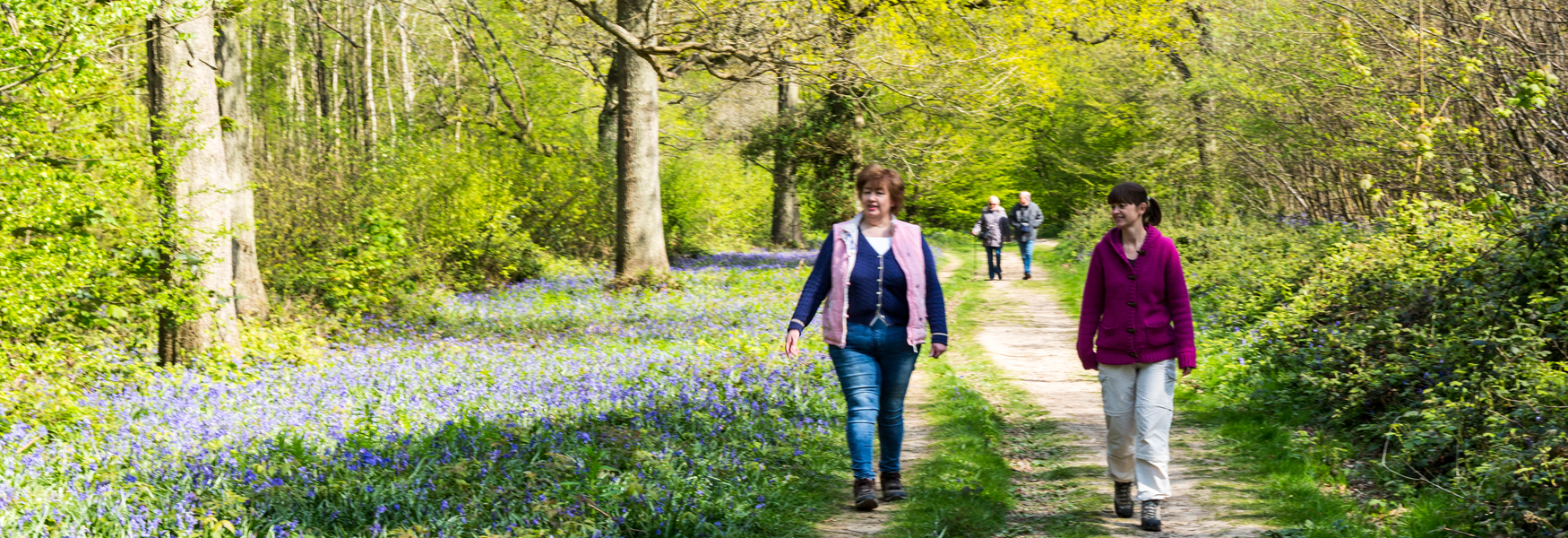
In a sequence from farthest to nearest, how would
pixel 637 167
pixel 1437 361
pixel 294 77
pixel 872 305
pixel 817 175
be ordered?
pixel 294 77 → pixel 817 175 → pixel 637 167 → pixel 1437 361 → pixel 872 305

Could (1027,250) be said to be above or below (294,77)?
below

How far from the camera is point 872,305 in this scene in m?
5.36

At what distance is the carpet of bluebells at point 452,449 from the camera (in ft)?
15.5

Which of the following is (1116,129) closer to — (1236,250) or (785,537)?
(1236,250)

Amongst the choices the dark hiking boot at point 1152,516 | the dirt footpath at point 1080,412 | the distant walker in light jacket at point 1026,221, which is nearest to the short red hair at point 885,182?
the dirt footpath at point 1080,412

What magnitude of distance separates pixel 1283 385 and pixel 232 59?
12.5 metres

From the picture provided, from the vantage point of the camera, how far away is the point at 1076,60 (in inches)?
1406

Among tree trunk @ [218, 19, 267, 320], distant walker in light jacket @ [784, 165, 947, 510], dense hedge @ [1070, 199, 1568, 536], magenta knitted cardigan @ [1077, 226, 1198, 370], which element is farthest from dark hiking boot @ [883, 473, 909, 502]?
tree trunk @ [218, 19, 267, 320]

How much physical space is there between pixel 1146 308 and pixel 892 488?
162cm

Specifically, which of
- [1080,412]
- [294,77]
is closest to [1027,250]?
[1080,412]

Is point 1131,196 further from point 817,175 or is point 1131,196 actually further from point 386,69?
point 386,69

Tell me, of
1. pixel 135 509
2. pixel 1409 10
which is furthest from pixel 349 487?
pixel 1409 10

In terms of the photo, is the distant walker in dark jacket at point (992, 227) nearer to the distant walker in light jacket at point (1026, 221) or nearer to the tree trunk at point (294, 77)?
the distant walker in light jacket at point (1026, 221)

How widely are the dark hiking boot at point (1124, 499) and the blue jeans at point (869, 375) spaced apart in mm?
1160
